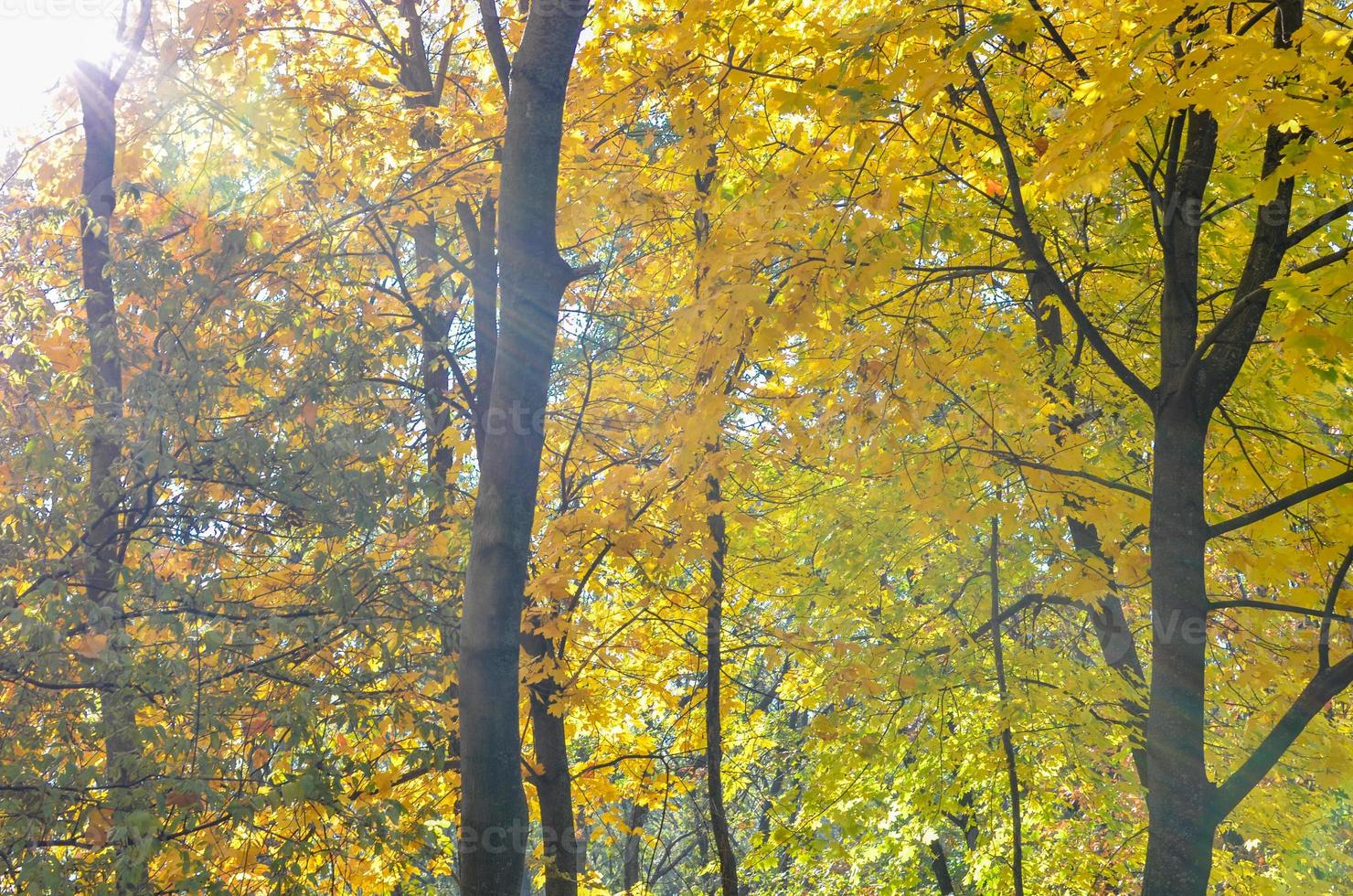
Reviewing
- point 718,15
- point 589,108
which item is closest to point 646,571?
point 589,108

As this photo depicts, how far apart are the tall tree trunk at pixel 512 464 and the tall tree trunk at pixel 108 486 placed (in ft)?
6.18

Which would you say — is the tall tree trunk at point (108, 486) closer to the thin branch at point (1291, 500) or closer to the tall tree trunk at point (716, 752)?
the tall tree trunk at point (716, 752)

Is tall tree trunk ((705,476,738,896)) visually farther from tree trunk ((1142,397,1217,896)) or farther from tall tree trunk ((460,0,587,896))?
tree trunk ((1142,397,1217,896))

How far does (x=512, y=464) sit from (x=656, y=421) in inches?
122

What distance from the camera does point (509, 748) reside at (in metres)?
4.00

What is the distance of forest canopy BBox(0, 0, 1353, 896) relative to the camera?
4391 mm

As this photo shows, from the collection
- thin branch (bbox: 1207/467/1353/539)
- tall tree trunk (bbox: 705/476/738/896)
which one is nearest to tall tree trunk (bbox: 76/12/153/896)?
tall tree trunk (bbox: 705/476/738/896)

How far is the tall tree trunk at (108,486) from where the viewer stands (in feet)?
16.0

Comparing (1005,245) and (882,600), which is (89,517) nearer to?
(882,600)

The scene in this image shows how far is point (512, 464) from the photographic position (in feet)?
13.8

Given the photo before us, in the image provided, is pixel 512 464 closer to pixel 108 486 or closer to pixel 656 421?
pixel 108 486

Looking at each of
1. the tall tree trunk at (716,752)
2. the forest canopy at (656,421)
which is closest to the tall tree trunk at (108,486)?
the forest canopy at (656,421)

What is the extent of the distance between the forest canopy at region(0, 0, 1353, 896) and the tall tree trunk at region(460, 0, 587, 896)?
0.8 inches

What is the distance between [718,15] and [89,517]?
492 centimetres
